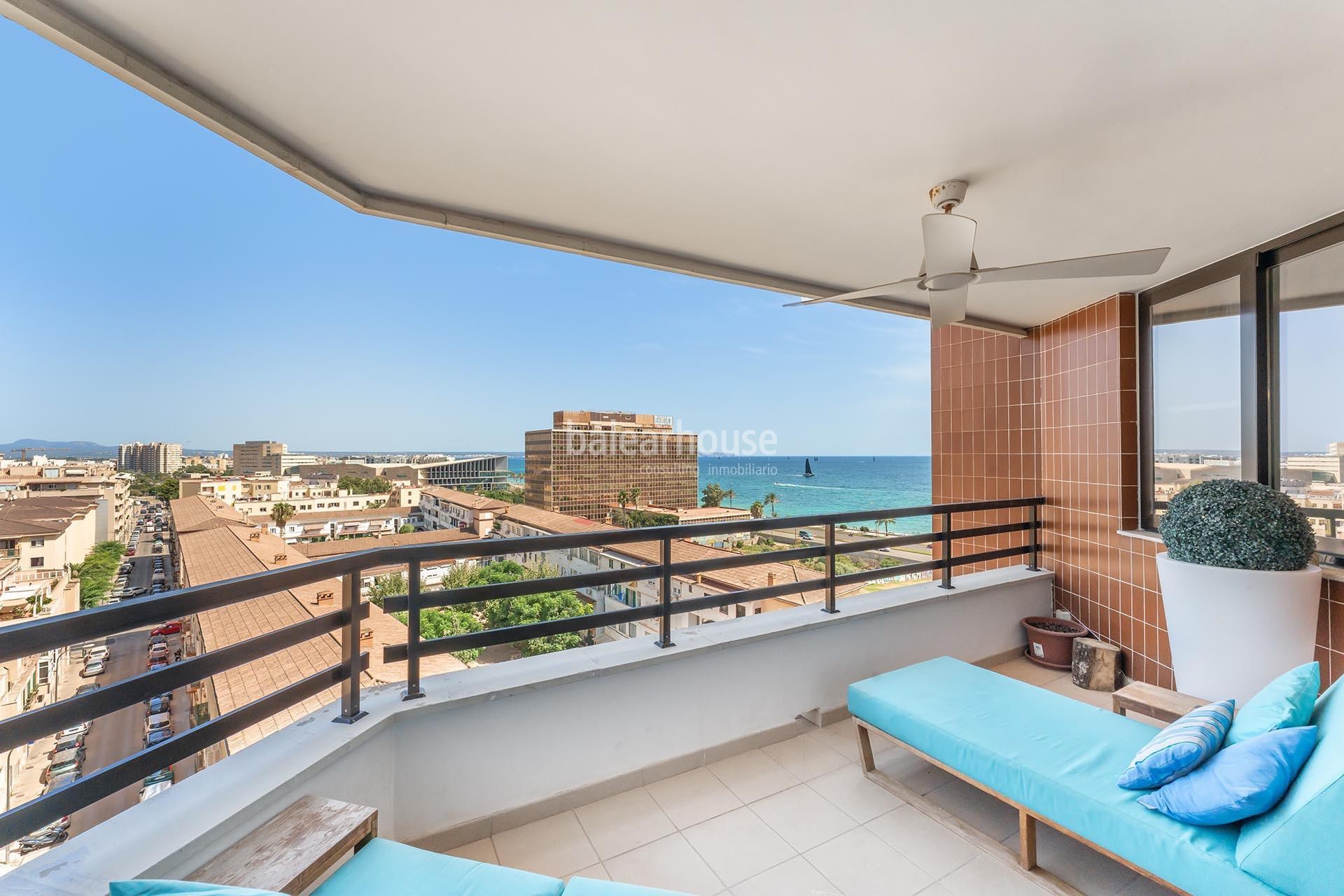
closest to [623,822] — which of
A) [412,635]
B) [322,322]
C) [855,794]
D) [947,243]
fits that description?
[855,794]

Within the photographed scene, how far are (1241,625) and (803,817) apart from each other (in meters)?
2.05

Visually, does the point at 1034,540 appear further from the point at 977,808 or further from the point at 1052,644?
the point at 977,808

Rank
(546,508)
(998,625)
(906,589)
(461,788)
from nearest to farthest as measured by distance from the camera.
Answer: (461,788), (906,589), (998,625), (546,508)

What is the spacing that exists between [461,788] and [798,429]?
101 ft

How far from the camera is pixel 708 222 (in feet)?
7.70

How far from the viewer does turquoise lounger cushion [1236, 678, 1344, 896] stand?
112 centimetres

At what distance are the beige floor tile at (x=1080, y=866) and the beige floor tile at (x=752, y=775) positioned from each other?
0.82 meters

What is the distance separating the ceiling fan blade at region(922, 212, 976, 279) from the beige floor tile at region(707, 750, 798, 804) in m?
2.14

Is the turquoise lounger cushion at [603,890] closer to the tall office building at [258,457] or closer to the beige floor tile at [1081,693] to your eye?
the beige floor tile at [1081,693]

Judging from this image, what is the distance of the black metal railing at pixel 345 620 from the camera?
1.06 meters

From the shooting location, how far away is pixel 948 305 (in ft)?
7.57

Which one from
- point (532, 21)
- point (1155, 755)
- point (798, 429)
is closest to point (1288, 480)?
point (1155, 755)

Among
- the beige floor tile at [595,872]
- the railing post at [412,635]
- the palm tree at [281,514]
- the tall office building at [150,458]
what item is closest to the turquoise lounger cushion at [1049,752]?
the beige floor tile at [595,872]

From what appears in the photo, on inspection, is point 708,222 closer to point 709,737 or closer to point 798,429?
point 709,737
